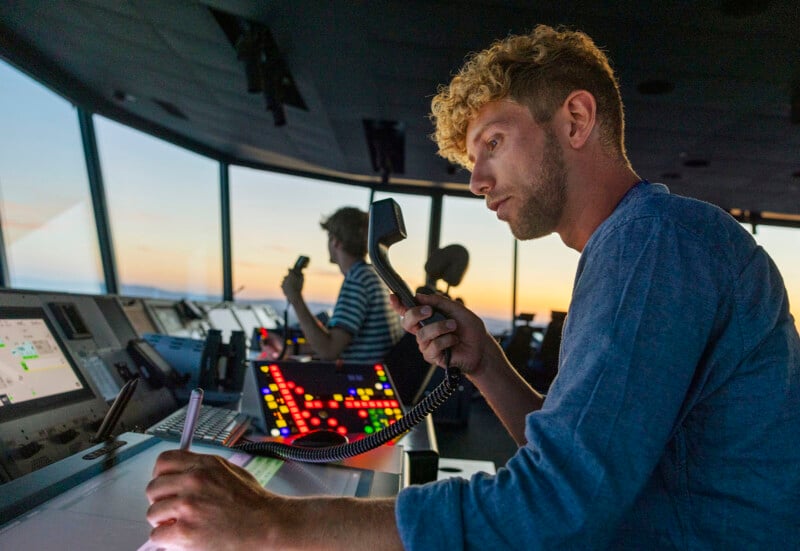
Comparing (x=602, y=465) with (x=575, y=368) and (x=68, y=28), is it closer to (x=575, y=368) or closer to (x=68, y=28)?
(x=575, y=368)

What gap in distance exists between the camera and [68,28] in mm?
3631

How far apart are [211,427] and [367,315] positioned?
1381mm

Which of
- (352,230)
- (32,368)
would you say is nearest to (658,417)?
(32,368)

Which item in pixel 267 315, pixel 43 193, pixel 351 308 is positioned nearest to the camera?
pixel 351 308

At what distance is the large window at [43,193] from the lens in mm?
3346

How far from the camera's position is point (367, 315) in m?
2.53

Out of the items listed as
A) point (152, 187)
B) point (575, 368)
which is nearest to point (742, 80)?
point (575, 368)

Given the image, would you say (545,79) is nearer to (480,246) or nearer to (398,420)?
(398,420)

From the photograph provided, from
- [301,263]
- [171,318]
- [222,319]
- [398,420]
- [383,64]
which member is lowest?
[222,319]

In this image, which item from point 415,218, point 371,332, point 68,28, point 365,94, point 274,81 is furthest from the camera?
Result: point 415,218

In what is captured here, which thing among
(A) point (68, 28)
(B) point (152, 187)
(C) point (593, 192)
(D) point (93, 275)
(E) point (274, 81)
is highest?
(A) point (68, 28)

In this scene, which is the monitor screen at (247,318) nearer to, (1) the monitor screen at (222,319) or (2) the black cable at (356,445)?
(1) the monitor screen at (222,319)

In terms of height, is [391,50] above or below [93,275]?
above

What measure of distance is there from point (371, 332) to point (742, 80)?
3302mm
